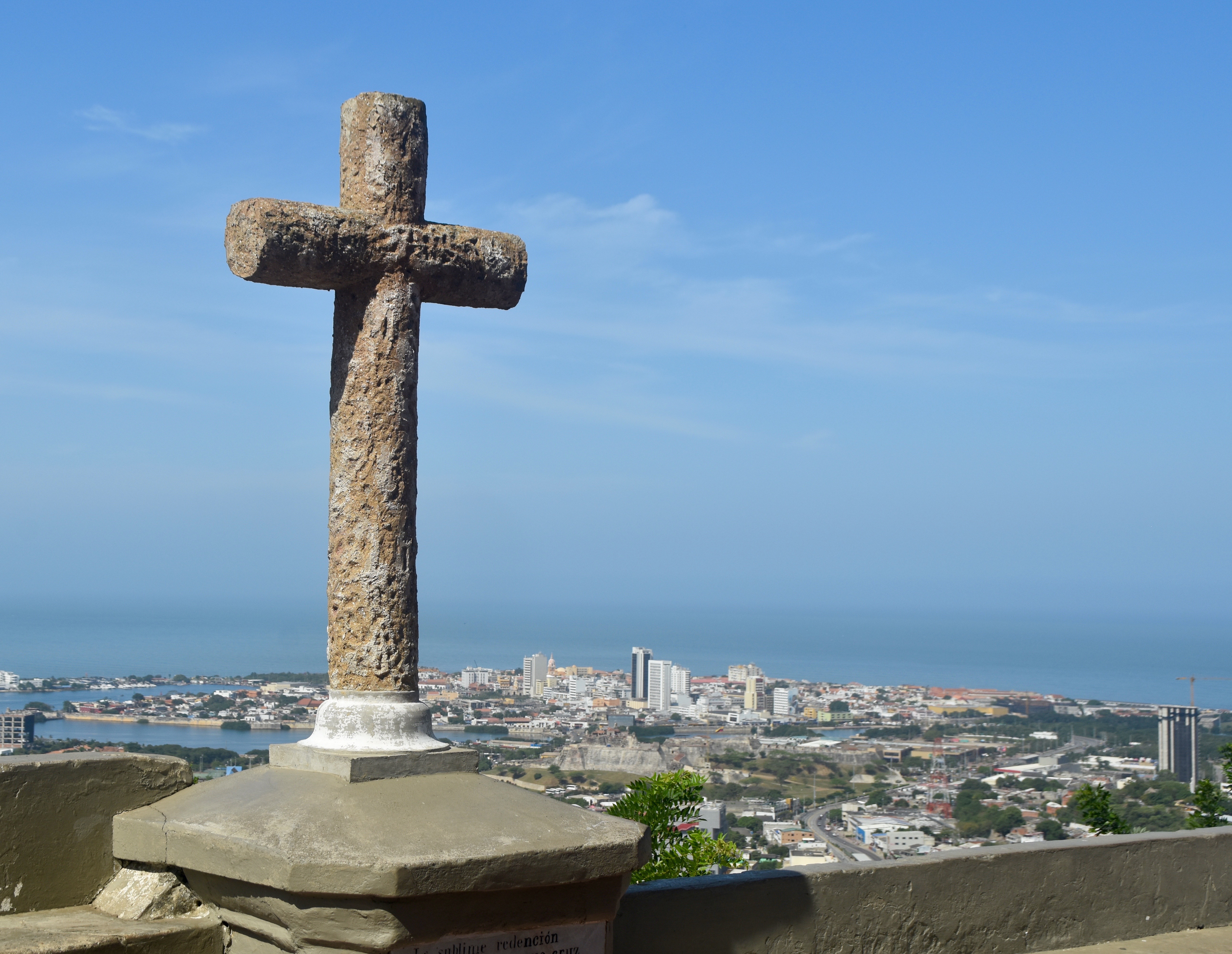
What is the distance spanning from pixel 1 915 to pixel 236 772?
714 millimetres

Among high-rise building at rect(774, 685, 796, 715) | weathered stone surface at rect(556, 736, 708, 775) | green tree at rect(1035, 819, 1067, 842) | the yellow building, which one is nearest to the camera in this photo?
green tree at rect(1035, 819, 1067, 842)

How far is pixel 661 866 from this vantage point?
6.73 meters

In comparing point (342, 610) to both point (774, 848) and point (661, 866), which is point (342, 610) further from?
point (774, 848)

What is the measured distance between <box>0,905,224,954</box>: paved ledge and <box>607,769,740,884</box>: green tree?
3.69m

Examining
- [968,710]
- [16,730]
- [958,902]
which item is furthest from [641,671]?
[958,902]

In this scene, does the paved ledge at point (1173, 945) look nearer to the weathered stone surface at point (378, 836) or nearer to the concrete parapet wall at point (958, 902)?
the concrete parapet wall at point (958, 902)

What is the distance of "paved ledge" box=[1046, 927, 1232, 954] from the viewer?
543cm

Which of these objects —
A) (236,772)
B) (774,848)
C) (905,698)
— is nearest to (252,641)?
(905,698)

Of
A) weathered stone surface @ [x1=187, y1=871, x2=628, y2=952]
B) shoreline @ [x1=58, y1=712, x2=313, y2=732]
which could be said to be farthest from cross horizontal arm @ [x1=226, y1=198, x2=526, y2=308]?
shoreline @ [x1=58, y1=712, x2=313, y2=732]

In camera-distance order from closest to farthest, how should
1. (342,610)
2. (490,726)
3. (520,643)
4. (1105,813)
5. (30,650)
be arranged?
(342,610), (1105,813), (490,726), (30,650), (520,643)

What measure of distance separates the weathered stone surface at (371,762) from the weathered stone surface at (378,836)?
0.03 metres

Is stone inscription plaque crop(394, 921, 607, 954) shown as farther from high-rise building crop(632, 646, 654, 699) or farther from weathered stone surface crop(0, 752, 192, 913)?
high-rise building crop(632, 646, 654, 699)

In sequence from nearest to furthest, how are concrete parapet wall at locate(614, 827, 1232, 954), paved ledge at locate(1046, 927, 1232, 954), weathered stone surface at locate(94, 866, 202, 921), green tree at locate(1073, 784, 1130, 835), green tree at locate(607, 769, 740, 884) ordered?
weathered stone surface at locate(94, 866, 202, 921), concrete parapet wall at locate(614, 827, 1232, 954), paved ledge at locate(1046, 927, 1232, 954), green tree at locate(607, 769, 740, 884), green tree at locate(1073, 784, 1130, 835)

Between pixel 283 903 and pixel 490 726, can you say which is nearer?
pixel 283 903
